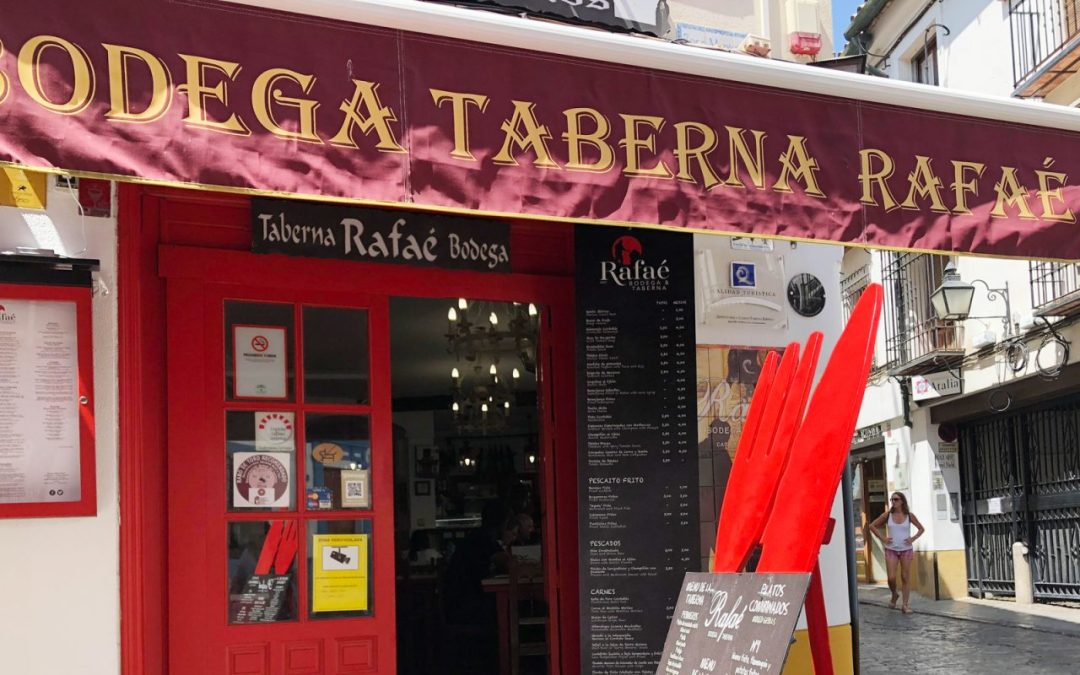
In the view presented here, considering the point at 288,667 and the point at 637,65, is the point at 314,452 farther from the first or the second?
the point at 637,65

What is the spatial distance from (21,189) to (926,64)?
17373 mm

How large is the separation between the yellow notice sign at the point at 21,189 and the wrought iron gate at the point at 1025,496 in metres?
13.6

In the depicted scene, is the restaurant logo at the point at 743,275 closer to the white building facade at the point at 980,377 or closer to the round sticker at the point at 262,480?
the round sticker at the point at 262,480

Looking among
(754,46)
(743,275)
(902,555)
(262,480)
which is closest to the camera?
(262,480)

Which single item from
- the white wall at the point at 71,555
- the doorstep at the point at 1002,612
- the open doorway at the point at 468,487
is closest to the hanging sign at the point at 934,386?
the doorstep at the point at 1002,612

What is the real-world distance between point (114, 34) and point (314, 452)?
2.61 metres

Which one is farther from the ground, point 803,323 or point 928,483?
point 803,323

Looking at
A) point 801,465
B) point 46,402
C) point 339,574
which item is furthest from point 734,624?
point 46,402

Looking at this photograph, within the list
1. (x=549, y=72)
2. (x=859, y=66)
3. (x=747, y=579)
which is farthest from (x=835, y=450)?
(x=859, y=66)

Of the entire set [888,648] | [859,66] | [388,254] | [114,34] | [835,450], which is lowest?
[888,648]

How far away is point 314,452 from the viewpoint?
6.14 m

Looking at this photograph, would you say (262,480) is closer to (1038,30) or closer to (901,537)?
(901,537)

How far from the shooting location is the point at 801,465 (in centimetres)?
403

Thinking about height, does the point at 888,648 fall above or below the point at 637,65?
below
